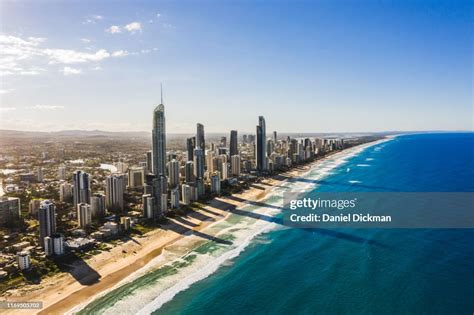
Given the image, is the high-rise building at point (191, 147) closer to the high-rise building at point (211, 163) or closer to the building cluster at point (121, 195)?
the building cluster at point (121, 195)

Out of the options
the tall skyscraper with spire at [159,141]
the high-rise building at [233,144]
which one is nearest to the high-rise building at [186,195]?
the tall skyscraper with spire at [159,141]

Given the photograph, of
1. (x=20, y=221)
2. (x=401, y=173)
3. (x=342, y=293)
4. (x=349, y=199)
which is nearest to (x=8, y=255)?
(x=20, y=221)

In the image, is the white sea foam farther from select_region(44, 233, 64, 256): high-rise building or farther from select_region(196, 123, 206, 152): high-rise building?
select_region(196, 123, 206, 152): high-rise building

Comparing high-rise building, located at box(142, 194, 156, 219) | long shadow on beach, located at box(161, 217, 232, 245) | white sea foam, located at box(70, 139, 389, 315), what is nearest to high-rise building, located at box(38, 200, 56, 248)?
white sea foam, located at box(70, 139, 389, 315)

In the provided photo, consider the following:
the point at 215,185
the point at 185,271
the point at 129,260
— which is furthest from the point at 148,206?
the point at 215,185

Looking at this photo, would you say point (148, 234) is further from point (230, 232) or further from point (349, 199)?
point (349, 199)

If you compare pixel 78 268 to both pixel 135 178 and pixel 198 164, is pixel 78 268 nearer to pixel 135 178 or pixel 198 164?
pixel 135 178
